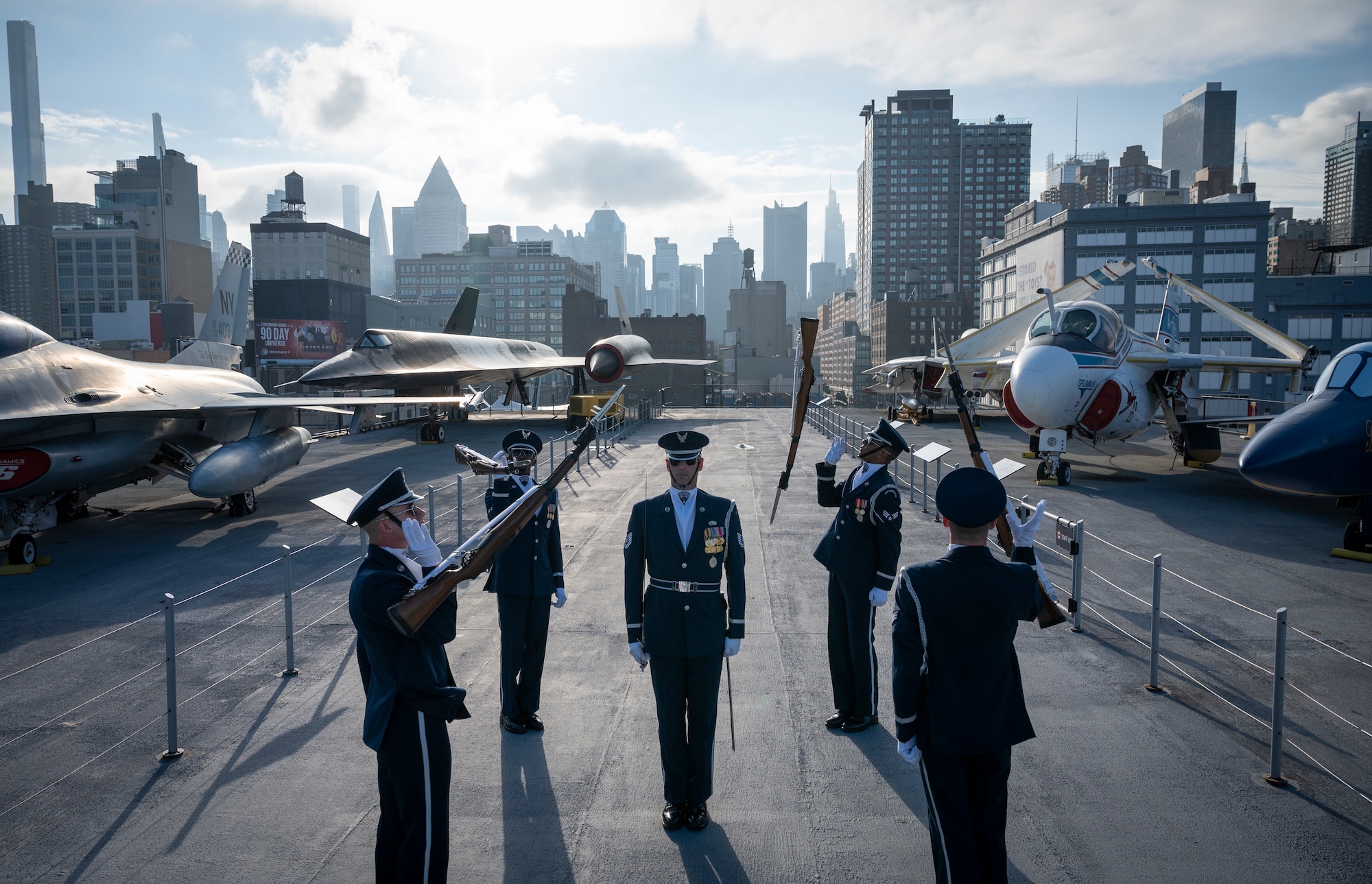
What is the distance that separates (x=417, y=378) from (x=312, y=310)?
219 feet

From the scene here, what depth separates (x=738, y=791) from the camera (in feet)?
16.2

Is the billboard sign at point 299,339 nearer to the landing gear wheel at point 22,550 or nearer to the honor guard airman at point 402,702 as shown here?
the landing gear wheel at point 22,550

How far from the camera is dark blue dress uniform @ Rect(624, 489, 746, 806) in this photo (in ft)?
14.9

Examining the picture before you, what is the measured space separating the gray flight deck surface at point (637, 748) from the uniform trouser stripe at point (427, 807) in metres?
0.56

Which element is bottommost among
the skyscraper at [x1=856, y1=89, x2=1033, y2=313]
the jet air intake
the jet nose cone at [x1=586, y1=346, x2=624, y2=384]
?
the jet air intake

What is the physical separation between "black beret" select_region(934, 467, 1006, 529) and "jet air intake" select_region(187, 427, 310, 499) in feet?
45.0

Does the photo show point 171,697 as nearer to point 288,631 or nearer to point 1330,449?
point 288,631

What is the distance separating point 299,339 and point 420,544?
3027 inches

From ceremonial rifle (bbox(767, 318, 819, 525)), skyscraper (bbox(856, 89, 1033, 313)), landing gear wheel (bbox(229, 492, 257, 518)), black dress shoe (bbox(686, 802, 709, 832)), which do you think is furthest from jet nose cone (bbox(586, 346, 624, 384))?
skyscraper (bbox(856, 89, 1033, 313))

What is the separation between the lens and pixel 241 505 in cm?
1473

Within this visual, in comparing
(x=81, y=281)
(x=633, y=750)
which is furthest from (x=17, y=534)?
(x=81, y=281)

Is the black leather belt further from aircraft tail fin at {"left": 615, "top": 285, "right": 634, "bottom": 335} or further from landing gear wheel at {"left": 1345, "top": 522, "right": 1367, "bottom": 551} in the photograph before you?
aircraft tail fin at {"left": 615, "top": 285, "right": 634, "bottom": 335}

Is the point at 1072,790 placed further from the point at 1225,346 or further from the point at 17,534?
the point at 1225,346

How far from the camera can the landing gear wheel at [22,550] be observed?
35.9 feet
